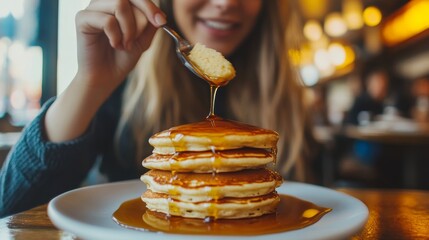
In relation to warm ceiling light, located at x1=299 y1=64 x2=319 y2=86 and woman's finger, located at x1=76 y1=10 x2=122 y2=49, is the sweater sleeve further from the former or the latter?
warm ceiling light, located at x1=299 y1=64 x2=319 y2=86

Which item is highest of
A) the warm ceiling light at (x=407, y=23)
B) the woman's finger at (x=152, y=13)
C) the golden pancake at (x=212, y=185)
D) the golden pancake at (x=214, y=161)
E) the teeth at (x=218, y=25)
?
the warm ceiling light at (x=407, y=23)

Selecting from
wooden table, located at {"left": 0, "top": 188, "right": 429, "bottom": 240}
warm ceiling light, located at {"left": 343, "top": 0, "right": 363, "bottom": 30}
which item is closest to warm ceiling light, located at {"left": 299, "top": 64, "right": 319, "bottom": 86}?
warm ceiling light, located at {"left": 343, "top": 0, "right": 363, "bottom": 30}

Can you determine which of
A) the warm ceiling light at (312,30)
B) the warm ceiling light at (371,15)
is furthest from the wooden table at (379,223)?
the warm ceiling light at (312,30)

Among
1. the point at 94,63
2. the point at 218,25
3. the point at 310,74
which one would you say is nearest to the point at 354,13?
the point at 310,74

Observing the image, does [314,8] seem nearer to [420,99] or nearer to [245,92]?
[420,99]

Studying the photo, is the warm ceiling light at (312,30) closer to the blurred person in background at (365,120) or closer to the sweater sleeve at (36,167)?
the blurred person in background at (365,120)

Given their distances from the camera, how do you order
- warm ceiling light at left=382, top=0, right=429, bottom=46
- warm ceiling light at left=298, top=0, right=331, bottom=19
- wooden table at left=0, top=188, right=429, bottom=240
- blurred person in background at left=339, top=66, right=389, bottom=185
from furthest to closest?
warm ceiling light at left=298, top=0, right=331, bottom=19 → warm ceiling light at left=382, top=0, right=429, bottom=46 → blurred person in background at left=339, top=66, right=389, bottom=185 → wooden table at left=0, top=188, right=429, bottom=240
